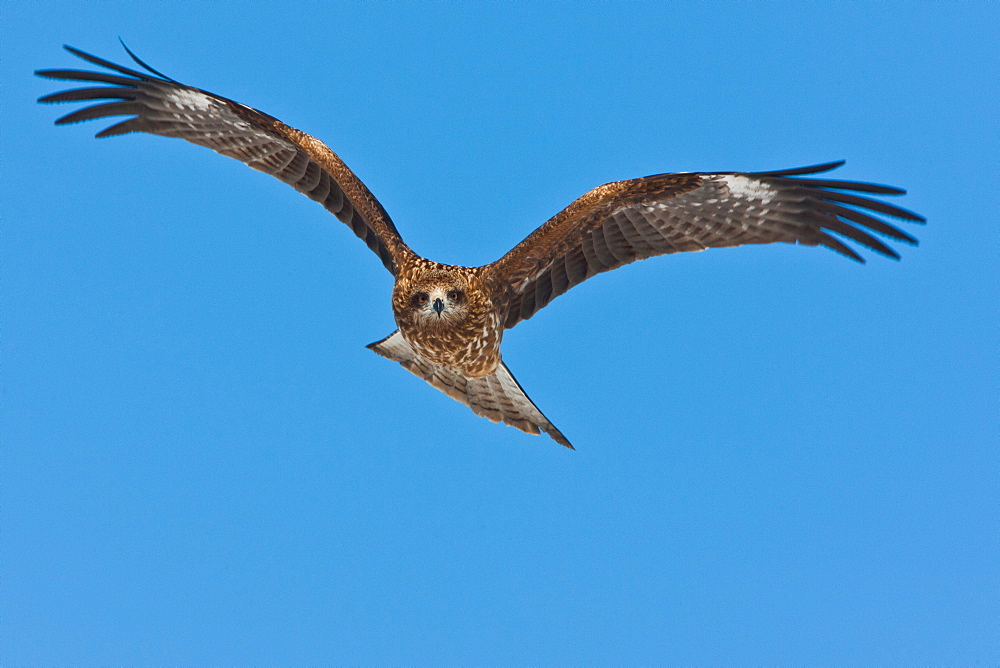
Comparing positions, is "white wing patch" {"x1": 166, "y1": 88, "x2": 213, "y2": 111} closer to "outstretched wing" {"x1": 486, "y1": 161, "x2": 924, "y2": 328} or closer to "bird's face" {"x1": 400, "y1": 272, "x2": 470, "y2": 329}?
"bird's face" {"x1": 400, "y1": 272, "x2": 470, "y2": 329}

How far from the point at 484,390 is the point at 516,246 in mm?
1466

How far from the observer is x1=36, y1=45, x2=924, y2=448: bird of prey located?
604cm

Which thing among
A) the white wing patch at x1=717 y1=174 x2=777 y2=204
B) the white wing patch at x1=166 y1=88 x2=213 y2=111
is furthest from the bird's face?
the white wing patch at x1=166 y1=88 x2=213 y2=111

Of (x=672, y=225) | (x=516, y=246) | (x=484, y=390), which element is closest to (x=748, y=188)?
(x=672, y=225)

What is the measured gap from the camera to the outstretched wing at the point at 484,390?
23.1ft

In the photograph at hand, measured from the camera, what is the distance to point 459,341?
6191 mm

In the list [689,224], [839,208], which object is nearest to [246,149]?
[689,224]

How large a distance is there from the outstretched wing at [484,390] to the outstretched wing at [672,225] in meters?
0.60

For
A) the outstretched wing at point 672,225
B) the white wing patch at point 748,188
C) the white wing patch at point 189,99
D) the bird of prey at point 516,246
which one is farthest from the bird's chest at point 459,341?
the white wing patch at point 189,99

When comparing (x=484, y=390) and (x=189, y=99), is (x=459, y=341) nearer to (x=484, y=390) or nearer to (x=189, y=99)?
(x=484, y=390)

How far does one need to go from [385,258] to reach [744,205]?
3.00 metres

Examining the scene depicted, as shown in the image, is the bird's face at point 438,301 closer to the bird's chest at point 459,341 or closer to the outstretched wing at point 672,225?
the bird's chest at point 459,341

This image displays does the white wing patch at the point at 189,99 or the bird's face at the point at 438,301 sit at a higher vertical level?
the white wing patch at the point at 189,99

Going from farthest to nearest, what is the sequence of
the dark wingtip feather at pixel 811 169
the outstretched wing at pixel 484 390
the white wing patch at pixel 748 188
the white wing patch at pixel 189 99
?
the outstretched wing at pixel 484 390 < the white wing patch at pixel 189 99 < the white wing patch at pixel 748 188 < the dark wingtip feather at pixel 811 169
